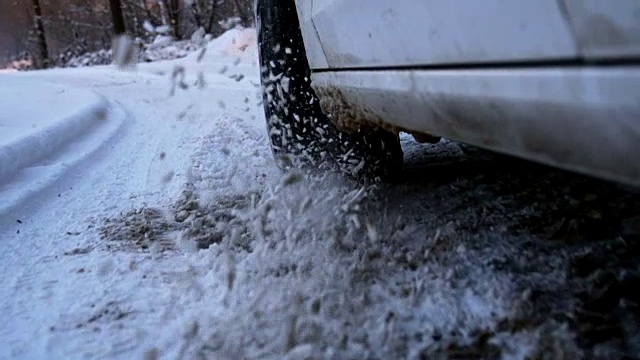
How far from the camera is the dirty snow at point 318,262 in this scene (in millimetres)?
1698

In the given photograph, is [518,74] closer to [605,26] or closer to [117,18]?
[605,26]

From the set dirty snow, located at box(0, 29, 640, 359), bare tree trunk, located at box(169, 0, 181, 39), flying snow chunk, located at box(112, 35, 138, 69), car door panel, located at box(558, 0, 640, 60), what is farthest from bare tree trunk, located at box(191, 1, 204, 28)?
car door panel, located at box(558, 0, 640, 60)

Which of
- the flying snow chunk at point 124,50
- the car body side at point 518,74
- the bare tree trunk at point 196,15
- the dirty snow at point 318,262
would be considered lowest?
the dirty snow at point 318,262

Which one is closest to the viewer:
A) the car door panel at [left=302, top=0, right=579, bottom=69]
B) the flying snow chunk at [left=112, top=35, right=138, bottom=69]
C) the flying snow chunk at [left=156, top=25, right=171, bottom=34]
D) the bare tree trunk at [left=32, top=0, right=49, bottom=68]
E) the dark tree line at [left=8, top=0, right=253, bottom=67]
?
the car door panel at [left=302, top=0, right=579, bottom=69]

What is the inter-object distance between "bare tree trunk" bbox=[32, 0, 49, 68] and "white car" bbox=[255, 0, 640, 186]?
25.8 meters

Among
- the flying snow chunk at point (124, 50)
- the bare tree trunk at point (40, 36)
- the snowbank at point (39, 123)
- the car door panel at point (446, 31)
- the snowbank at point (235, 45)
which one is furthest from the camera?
the bare tree trunk at point (40, 36)

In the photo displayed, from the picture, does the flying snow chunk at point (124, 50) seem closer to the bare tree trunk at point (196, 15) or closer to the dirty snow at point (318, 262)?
the bare tree trunk at point (196, 15)

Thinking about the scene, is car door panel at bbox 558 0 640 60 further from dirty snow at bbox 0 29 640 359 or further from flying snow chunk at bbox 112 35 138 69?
flying snow chunk at bbox 112 35 138 69

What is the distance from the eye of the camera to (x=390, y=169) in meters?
3.04

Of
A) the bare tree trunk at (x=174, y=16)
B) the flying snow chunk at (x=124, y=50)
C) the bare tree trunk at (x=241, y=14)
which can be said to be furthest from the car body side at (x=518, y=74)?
the bare tree trunk at (x=174, y=16)

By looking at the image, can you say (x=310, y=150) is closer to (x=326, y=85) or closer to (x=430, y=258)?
(x=326, y=85)

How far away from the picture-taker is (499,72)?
1.25 m

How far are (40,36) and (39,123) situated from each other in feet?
76.8

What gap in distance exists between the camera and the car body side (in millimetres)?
957
